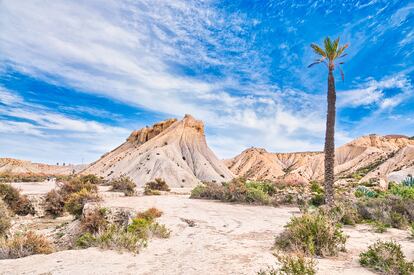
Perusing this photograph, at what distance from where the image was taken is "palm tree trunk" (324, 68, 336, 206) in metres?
12.9

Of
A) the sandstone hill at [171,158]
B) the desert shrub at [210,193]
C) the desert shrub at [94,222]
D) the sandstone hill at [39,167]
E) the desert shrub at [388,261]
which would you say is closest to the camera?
the desert shrub at [388,261]

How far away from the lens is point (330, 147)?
13.2 meters

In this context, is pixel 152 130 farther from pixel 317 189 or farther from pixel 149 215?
pixel 149 215

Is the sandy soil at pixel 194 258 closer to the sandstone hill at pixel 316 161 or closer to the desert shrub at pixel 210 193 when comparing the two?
the desert shrub at pixel 210 193

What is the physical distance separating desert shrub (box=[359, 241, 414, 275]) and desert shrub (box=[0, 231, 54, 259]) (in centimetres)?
742

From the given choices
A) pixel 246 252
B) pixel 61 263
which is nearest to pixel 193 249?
pixel 246 252

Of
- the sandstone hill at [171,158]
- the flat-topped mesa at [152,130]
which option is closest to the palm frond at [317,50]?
the sandstone hill at [171,158]

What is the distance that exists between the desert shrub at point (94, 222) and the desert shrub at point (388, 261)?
891 cm

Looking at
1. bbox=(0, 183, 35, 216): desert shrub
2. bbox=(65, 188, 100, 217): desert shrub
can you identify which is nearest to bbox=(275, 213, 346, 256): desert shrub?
bbox=(65, 188, 100, 217): desert shrub

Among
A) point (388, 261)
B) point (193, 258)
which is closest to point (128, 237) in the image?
point (193, 258)

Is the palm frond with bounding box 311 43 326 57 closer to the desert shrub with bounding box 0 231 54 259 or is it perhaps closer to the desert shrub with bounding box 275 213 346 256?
the desert shrub with bounding box 275 213 346 256

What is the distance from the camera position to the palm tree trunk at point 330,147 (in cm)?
1294

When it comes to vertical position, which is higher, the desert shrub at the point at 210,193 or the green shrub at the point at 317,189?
the green shrub at the point at 317,189

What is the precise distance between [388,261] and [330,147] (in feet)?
29.1
